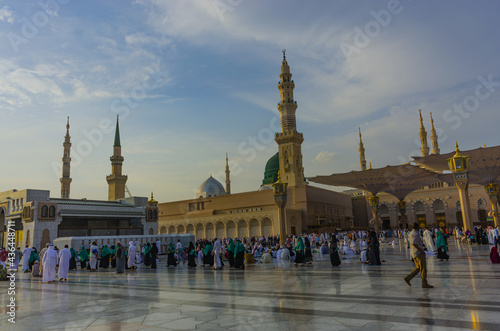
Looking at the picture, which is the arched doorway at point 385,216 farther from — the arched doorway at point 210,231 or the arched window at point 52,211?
the arched window at point 52,211

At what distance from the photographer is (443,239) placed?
10633mm

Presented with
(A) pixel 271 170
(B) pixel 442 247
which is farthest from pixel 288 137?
(B) pixel 442 247

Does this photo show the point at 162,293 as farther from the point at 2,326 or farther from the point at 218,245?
the point at 218,245

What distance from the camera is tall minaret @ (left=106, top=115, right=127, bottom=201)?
42688mm

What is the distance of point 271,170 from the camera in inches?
2238

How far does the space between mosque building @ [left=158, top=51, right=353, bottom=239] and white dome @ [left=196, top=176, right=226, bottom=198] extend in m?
8.59

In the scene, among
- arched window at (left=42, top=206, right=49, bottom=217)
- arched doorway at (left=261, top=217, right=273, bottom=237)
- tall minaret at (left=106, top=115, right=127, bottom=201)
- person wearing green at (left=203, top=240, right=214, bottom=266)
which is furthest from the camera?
tall minaret at (left=106, top=115, right=127, bottom=201)

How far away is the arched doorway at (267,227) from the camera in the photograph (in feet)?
122

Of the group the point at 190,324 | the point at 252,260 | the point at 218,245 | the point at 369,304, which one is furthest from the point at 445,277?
the point at 252,260

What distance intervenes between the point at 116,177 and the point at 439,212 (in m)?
41.4

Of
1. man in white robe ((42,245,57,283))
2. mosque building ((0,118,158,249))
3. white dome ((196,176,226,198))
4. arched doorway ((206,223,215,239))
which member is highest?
white dome ((196,176,226,198))

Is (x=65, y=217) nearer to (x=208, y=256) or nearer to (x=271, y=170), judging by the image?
(x=208, y=256)

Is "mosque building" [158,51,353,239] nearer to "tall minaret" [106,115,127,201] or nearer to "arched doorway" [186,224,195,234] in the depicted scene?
"arched doorway" [186,224,195,234]

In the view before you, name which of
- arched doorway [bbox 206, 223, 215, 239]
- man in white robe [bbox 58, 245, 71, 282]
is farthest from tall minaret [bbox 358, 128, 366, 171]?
man in white robe [bbox 58, 245, 71, 282]
